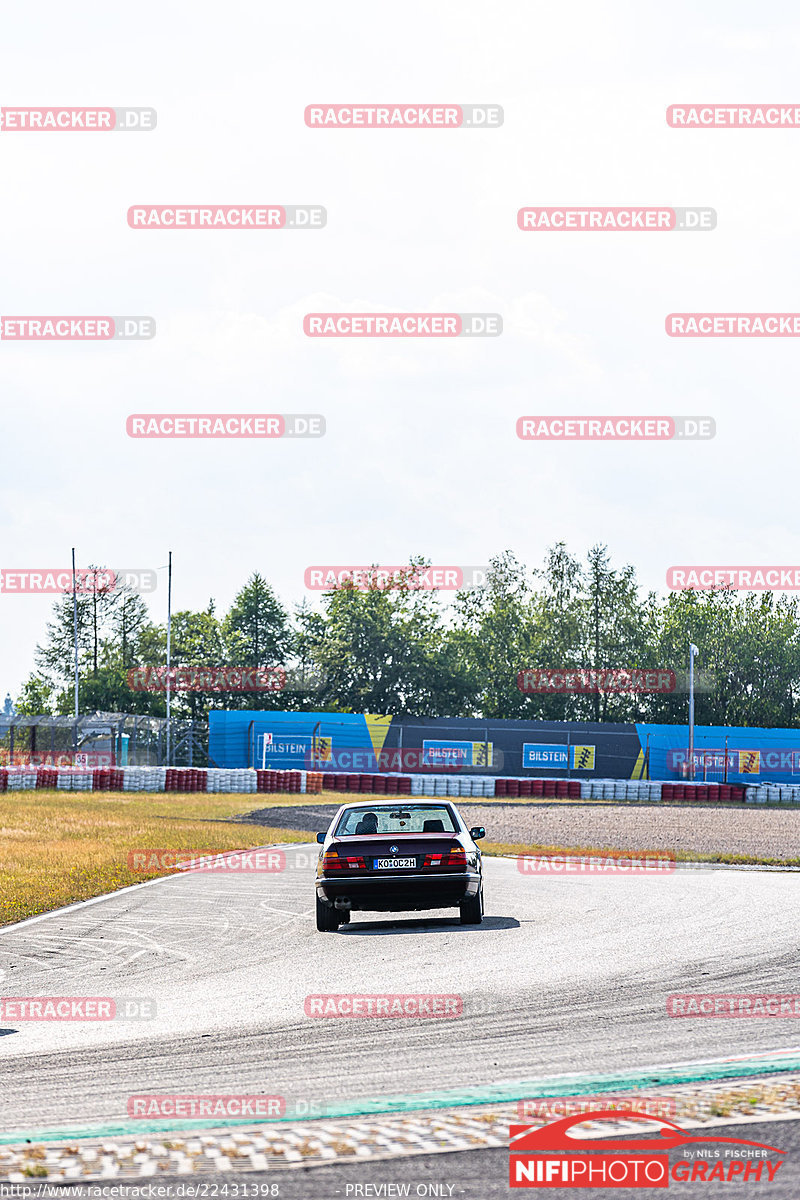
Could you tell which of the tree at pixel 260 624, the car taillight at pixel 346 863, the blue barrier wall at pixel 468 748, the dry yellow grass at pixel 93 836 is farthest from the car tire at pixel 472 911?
the tree at pixel 260 624

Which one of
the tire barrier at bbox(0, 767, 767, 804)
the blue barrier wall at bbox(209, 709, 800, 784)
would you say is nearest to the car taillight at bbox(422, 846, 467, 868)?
the tire barrier at bbox(0, 767, 767, 804)

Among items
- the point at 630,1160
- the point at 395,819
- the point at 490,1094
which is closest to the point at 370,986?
the point at 490,1094

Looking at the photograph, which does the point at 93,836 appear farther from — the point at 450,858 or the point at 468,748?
the point at 468,748

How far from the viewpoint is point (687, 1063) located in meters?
6.77

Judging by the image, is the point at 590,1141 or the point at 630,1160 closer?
the point at 630,1160

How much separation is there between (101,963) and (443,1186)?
24.0ft

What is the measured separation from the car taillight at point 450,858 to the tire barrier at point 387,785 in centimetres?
3074

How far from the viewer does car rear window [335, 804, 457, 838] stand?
13883 millimetres

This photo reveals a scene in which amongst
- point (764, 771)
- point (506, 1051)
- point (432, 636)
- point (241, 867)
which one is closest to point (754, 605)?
point (432, 636)

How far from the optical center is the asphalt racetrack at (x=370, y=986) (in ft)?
22.0

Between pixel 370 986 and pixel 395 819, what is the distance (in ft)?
16.5

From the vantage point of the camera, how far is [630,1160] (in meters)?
5.07

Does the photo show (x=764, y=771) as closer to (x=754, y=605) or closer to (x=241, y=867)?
(x=754, y=605)

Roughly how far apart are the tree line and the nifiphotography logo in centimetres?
7841
